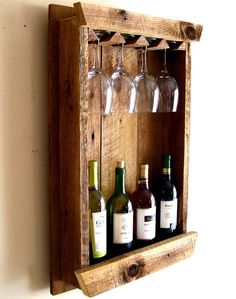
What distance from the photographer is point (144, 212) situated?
4.28 ft

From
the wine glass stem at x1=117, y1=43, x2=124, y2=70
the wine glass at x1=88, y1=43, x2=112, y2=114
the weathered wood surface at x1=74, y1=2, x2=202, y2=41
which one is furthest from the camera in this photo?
the wine glass stem at x1=117, y1=43, x2=124, y2=70

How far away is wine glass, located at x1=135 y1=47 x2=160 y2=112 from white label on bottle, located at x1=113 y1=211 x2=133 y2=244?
319 mm

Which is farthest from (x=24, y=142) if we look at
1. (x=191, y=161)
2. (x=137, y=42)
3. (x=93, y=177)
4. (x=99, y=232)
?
(x=191, y=161)

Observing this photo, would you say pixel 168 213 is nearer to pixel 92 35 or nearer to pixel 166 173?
pixel 166 173

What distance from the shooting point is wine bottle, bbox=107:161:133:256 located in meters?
1.25

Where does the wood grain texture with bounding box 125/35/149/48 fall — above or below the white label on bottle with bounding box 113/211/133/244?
above

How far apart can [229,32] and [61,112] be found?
891 mm

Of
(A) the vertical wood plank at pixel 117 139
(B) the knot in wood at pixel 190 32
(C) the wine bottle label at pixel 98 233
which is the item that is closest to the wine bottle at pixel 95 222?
(C) the wine bottle label at pixel 98 233

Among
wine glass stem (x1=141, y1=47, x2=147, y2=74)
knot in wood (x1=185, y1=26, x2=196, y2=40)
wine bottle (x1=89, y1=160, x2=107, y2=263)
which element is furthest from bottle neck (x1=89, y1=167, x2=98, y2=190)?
knot in wood (x1=185, y1=26, x2=196, y2=40)

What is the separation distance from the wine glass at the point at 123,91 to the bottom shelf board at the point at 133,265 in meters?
0.41

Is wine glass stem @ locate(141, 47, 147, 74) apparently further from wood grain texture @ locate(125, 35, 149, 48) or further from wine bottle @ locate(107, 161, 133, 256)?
wine bottle @ locate(107, 161, 133, 256)

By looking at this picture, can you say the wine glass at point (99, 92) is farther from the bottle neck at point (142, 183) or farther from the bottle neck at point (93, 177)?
the bottle neck at point (142, 183)

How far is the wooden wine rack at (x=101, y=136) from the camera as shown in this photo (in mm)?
1115

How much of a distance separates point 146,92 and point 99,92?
179 mm
